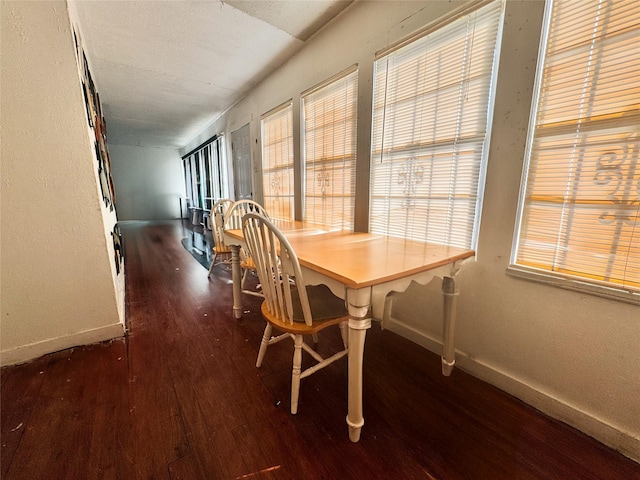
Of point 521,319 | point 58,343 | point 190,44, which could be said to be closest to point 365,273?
point 521,319

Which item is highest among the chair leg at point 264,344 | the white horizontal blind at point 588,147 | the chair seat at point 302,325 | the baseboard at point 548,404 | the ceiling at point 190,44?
the ceiling at point 190,44

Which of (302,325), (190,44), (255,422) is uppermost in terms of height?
(190,44)

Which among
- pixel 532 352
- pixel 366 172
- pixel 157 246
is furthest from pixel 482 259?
pixel 157 246

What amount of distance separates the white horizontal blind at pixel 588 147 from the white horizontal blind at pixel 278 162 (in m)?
2.17

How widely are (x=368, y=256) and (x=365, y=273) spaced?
26cm

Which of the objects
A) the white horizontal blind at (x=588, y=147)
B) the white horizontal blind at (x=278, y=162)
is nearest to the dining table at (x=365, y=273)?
the white horizontal blind at (x=588, y=147)

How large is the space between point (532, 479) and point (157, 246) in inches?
209

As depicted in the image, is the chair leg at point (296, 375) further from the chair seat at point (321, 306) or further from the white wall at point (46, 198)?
the white wall at point (46, 198)

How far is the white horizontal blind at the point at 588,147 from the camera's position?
93cm

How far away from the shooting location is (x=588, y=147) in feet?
3.33

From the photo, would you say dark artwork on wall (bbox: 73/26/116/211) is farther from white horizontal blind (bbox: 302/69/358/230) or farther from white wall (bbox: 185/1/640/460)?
white wall (bbox: 185/1/640/460)

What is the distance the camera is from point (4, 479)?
0.89 meters

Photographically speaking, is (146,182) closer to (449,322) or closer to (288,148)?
(288,148)

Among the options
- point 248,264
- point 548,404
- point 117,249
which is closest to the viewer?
point 548,404
